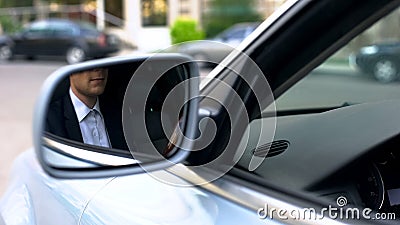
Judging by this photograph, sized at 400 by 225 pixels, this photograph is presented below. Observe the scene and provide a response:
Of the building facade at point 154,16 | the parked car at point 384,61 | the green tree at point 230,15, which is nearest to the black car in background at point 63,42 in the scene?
the green tree at point 230,15

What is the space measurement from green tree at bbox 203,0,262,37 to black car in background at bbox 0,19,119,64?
4.13 meters

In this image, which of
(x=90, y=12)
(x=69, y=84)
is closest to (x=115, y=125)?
(x=69, y=84)

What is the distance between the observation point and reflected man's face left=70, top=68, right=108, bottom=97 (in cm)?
183

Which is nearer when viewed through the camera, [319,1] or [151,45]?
[319,1]

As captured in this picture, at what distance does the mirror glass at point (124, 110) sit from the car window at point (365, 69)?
831 mm

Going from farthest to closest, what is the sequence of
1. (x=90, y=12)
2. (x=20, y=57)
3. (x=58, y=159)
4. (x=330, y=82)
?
1. (x=90, y=12)
2. (x=20, y=57)
3. (x=330, y=82)
4. (x=58, y=159)

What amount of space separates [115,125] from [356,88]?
6765 millimetres

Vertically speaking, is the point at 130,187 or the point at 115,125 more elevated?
the point at 115,125

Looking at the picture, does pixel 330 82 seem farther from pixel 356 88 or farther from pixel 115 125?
pixel 115 125

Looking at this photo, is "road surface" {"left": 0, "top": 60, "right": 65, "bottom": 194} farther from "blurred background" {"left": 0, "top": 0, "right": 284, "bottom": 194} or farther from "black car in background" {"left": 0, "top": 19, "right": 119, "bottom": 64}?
"black car in background" {"left": 0, "top": 19, "right": 119, "bottom": 64}

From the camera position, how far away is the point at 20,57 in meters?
21.2

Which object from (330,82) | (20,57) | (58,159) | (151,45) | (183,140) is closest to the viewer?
(183,140)

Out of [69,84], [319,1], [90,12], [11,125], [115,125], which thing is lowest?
Answer: [11,125]

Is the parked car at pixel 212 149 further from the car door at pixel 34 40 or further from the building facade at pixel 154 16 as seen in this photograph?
the building facade at pixel 154 16
